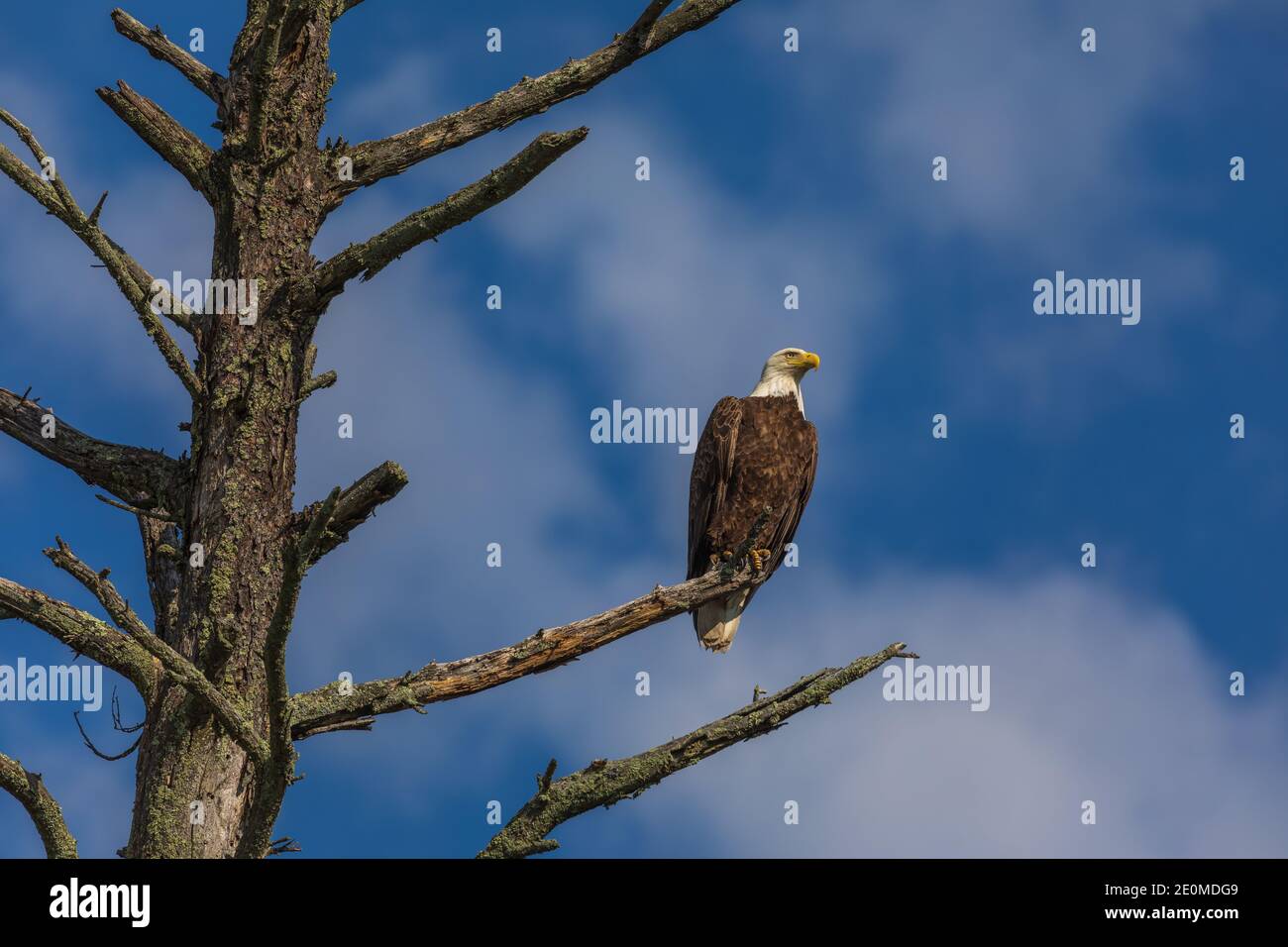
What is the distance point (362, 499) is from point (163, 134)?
2.35m

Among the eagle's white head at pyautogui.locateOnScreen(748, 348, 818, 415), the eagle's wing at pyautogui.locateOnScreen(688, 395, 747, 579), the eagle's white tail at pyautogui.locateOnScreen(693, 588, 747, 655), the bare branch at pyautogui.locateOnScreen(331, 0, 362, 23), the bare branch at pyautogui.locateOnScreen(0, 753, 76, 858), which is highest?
the bare branch at pyautogui.locateOnScreen(331, 0, 362, 23)

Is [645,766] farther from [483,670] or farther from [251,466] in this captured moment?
[251,466]

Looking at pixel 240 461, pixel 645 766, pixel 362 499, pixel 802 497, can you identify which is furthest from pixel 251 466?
pixel 802 497

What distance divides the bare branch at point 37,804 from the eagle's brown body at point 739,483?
5348 mm

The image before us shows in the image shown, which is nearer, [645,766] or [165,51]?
[645,766]

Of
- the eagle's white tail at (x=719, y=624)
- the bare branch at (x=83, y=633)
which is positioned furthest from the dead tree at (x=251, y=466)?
the eagle's white tail at (x=719, y=624)

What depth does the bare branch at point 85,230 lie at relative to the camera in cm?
591

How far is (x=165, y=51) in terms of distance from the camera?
679cm

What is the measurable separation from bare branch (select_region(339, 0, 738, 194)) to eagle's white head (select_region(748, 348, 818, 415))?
4579mm

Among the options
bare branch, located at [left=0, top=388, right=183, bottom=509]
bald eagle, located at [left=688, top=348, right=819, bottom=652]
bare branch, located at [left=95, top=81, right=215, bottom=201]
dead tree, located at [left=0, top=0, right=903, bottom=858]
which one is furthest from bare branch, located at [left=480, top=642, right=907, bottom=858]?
Answer: bald eagle, located at [left=688, top=348, right=819, bottom=652]

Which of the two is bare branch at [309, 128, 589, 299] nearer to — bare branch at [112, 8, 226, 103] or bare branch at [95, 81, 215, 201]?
bare branch at [95, 81, 215, 201]

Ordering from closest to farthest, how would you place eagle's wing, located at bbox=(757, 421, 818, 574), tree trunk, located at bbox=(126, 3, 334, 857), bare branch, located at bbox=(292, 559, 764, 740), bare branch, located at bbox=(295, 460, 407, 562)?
bare branch, located at bbox=(295, 460, 407, 562) < tree trunk, located at bbox=(126, 3, 334, 857) < bare branch, located at bbox=(292, 559, 764, 740) < eagle's wing, located at bbox=(757, 421, 818, 574)

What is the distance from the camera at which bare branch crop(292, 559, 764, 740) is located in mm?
5891

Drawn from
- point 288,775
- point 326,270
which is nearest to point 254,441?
point 326,270
